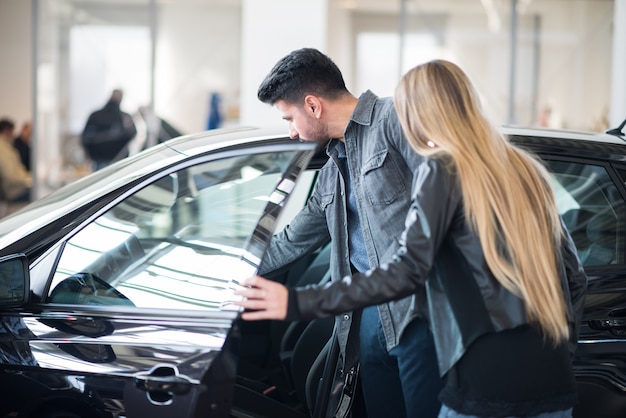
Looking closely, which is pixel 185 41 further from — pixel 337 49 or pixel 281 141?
pixel 281 141

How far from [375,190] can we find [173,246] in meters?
0.88

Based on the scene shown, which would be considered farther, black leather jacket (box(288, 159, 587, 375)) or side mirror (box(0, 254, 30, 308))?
side mirror (box(0, 254, 30, 308))

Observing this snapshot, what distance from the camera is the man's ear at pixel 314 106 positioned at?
2.73 meters

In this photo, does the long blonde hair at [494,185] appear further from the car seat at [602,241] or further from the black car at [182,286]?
the car seat at [602,241]

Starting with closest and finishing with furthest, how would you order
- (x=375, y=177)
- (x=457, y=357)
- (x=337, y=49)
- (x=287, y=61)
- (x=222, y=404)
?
(x=457, y=357)
(x=222, y=404)
(x=375, y=177)
(x=287, y=61)
(x=337, y=49)

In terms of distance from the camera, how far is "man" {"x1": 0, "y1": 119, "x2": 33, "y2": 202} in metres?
10.4

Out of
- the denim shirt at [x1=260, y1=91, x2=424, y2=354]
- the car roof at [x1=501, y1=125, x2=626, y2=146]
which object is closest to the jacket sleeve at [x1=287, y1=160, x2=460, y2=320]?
the denim shirt at [x1=260, y1=91, x2=424, y2=354]

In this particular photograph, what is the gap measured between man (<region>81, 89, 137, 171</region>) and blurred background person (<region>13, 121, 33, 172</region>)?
837 millimetres

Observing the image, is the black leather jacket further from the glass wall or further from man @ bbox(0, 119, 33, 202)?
man @ bbox(0, 119, 33, 202)

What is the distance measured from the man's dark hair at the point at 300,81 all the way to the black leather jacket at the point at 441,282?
77 cm

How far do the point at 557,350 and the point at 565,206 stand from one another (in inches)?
57.5

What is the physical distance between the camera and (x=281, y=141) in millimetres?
2879

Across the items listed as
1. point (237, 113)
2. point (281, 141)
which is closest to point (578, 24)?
point (237, 113)

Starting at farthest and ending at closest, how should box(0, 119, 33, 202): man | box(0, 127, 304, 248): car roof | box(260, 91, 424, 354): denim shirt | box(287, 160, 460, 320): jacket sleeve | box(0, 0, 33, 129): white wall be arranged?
box(0, 0, 33, 129): white wall
box(0, 119, 33, 202): man
box(0, 127, 304, 248): car roof
box(260, 91, 424, 354): denim shirt
box(287, 160, 460, 320): jacket sleeve
